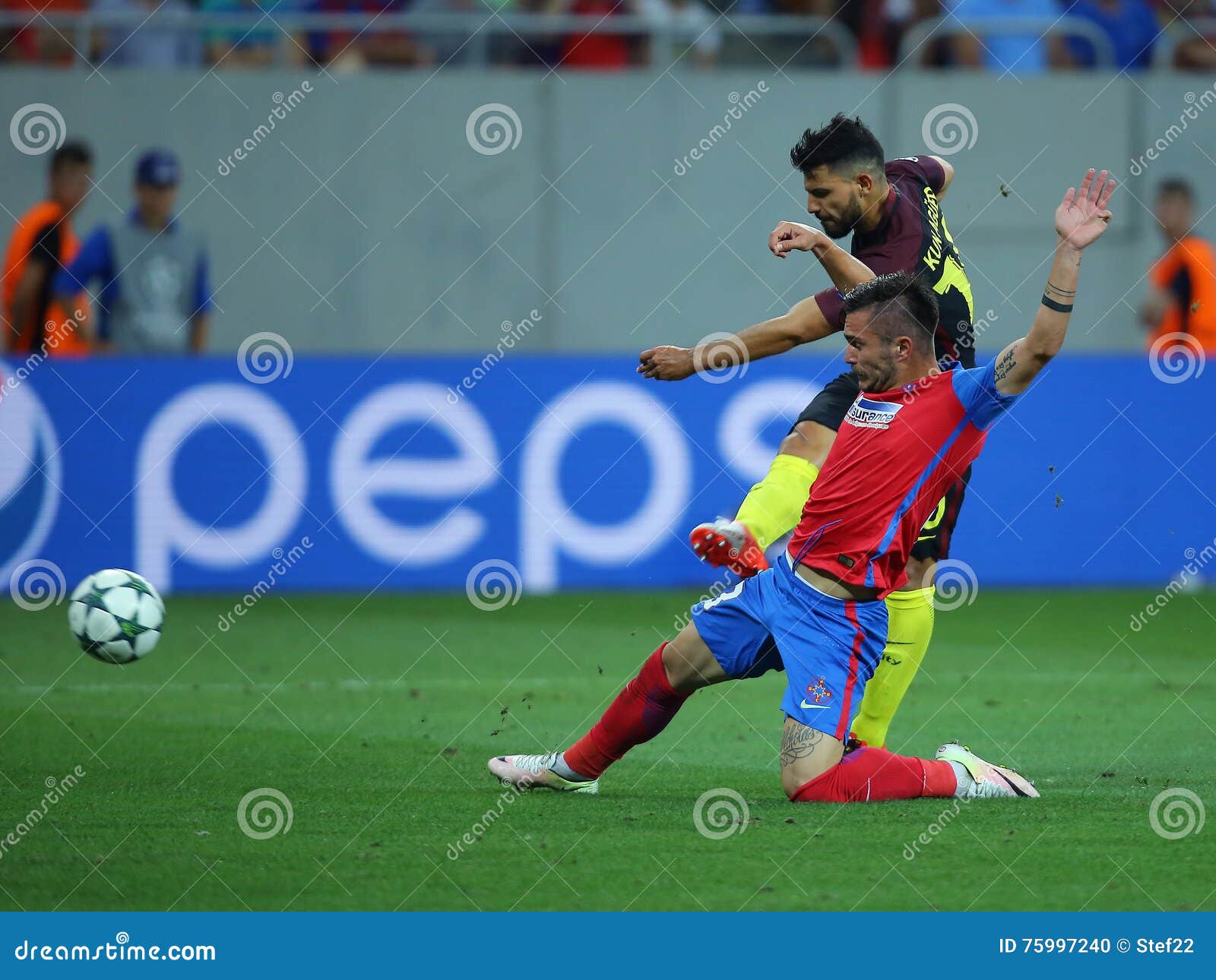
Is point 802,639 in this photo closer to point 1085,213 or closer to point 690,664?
point 690,664

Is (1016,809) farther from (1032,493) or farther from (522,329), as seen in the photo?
(522,329)

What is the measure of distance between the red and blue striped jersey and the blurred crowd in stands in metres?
8.24

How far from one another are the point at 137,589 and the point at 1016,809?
3452 millimetres

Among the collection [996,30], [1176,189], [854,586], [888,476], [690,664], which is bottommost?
[690,664]

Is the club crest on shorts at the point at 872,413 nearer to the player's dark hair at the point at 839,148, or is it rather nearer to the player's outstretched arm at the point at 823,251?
the player's outstretched arm at the point at 823,251

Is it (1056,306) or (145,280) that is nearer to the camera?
(1056,306)

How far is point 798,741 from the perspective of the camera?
5340 millimetres

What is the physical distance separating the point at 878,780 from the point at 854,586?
0.61m

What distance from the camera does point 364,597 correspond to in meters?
10.9

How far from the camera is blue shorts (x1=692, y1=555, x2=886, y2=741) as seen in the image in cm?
532

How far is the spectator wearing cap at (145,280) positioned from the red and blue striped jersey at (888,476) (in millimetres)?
6924

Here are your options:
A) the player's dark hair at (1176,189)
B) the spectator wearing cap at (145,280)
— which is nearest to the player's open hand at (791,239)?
the spectator wearing cap at (145,280)

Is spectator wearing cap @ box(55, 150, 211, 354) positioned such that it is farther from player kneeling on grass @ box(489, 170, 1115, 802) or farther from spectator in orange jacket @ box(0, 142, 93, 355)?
player kneeling on grass @ box(489, 170, 1115, 802)

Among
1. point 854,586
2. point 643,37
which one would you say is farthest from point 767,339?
point 643,37
